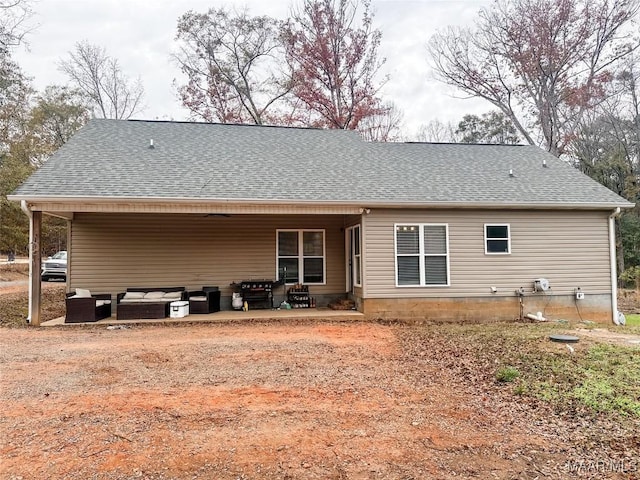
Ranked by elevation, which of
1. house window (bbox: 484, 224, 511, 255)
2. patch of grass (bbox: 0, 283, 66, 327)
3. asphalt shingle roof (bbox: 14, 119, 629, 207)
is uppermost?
asphalt shingle roof (bbox: 14, 119, 629, 207)

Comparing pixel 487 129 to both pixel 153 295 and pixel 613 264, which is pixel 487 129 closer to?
pixel 613 264

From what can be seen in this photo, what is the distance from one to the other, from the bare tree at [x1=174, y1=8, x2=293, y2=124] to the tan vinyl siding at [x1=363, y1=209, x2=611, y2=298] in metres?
14.3

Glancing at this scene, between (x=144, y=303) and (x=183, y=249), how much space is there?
5.75 feet

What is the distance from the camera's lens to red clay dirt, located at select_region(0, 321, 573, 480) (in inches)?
116

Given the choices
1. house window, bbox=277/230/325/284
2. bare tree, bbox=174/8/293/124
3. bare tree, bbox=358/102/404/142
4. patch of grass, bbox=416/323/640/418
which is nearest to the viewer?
patch of grass, bbox=416/323/640/418

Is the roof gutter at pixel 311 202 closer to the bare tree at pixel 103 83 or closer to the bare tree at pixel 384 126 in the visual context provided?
the bare tree at pixel 384 126

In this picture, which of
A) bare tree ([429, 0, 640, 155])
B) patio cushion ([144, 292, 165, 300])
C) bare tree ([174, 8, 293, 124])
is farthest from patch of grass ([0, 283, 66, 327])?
bare tree ([429, 0, 640, 155])

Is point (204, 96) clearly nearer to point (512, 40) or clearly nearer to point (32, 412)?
point (512, 40)

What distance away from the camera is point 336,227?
37.1 ft

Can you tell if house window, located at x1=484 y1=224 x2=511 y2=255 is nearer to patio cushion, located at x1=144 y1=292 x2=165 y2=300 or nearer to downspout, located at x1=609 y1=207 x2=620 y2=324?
downspout, located at x1=609 y1=207 x2=620 y2=324

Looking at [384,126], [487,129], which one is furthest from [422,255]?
[487,129]

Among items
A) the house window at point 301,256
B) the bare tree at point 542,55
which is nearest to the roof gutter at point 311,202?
the house window at point 301,256

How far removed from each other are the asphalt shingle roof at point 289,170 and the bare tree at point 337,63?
8.12 meters

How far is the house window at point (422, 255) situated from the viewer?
31.8 ft
